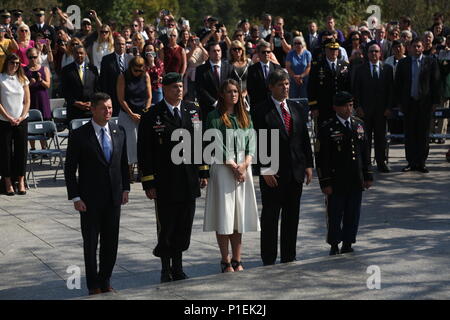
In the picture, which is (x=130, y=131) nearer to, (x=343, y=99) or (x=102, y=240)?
(x=343, y=99)

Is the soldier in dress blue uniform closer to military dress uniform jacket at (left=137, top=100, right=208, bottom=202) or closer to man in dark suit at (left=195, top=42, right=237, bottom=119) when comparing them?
military dress uniform jacket at (left=137, top=100, right=208, bottom=202)

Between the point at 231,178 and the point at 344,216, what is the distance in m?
1.41

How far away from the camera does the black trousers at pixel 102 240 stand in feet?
27.2

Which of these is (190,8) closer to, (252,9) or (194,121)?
(252,9)

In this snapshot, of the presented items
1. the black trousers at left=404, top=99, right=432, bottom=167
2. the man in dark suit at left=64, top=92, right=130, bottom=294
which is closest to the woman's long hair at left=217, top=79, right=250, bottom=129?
the man in dark suit at left=64, top=92, right=130, bottom=294

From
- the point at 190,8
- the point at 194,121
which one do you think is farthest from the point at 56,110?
the point at 190,8

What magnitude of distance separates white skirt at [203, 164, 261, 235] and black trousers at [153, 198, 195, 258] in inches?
9.3

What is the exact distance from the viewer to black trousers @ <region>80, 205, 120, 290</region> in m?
8.28

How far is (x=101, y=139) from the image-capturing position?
27.4 ft

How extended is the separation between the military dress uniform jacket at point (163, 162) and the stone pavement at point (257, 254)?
2.91 ft

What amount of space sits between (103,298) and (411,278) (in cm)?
276

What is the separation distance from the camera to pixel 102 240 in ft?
27.7

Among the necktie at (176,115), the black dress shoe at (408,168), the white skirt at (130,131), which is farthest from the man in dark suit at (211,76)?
the necktie at (176,115)

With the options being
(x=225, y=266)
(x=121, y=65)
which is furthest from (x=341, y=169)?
(x=121, y=65)
